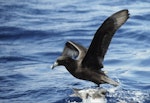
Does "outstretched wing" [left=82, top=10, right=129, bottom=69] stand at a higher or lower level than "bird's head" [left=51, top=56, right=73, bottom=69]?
higher

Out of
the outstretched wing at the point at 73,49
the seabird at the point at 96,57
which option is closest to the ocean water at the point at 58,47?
the seabird at the point at 96,57

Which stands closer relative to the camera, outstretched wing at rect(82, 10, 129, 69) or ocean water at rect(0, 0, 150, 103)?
outstretched wing at rect(82, 10, 129, 69)

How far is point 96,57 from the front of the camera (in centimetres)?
1119

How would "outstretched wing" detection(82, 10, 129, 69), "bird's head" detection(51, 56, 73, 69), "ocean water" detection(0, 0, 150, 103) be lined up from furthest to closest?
"ocean water" detection(0, 0, 150, 103), "bird's head" detection(51, 56, 73, 69), "outstretched wing" detection(82, 10, 129, 69)

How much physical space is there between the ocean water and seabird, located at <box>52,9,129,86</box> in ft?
1.87

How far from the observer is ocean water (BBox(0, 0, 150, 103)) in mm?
12289

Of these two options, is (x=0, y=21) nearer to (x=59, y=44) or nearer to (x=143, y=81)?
(x=59, y=44)

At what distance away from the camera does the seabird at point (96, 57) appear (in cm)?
1082

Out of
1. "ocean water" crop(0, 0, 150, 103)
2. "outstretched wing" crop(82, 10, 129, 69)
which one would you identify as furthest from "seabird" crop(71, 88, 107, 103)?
"outstretched wing" crop(82, 10, 129, 69)

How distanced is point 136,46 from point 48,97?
4.37m

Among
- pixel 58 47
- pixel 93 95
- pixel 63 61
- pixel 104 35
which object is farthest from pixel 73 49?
pixel 58 47

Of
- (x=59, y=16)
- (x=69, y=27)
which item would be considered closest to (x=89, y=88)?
(x=69, y=27)

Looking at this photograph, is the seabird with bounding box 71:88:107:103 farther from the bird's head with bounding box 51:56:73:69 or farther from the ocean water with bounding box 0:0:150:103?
the bird's head with bounding box 51:56:73:69

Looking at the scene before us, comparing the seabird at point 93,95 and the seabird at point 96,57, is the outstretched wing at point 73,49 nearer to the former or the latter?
the seabird at point 96,57
